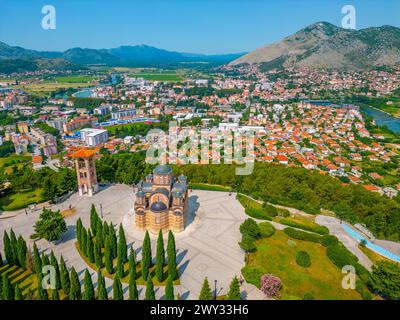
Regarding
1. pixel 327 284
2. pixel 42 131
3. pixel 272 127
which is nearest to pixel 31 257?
pixel 327 284

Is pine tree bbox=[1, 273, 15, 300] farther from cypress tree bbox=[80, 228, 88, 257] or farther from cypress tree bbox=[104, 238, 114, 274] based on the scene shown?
cypress tree bbox=[80, 228, 88, 257]

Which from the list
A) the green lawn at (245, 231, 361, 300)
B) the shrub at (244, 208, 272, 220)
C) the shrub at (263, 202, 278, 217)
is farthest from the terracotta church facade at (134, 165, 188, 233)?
the shrub at (263, 202, 278, 217)

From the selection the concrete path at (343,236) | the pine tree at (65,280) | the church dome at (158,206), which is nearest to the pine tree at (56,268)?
the pine tree at (65,280)

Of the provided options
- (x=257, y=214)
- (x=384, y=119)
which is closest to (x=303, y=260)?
(x=257, y=214)

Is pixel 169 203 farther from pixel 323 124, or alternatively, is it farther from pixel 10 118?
pixel 10 118

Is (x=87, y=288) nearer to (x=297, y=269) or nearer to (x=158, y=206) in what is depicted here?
(x=158, y=206)

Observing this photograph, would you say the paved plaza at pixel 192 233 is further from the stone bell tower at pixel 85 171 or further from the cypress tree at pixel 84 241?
the stone bell tower at pixel 85 171
